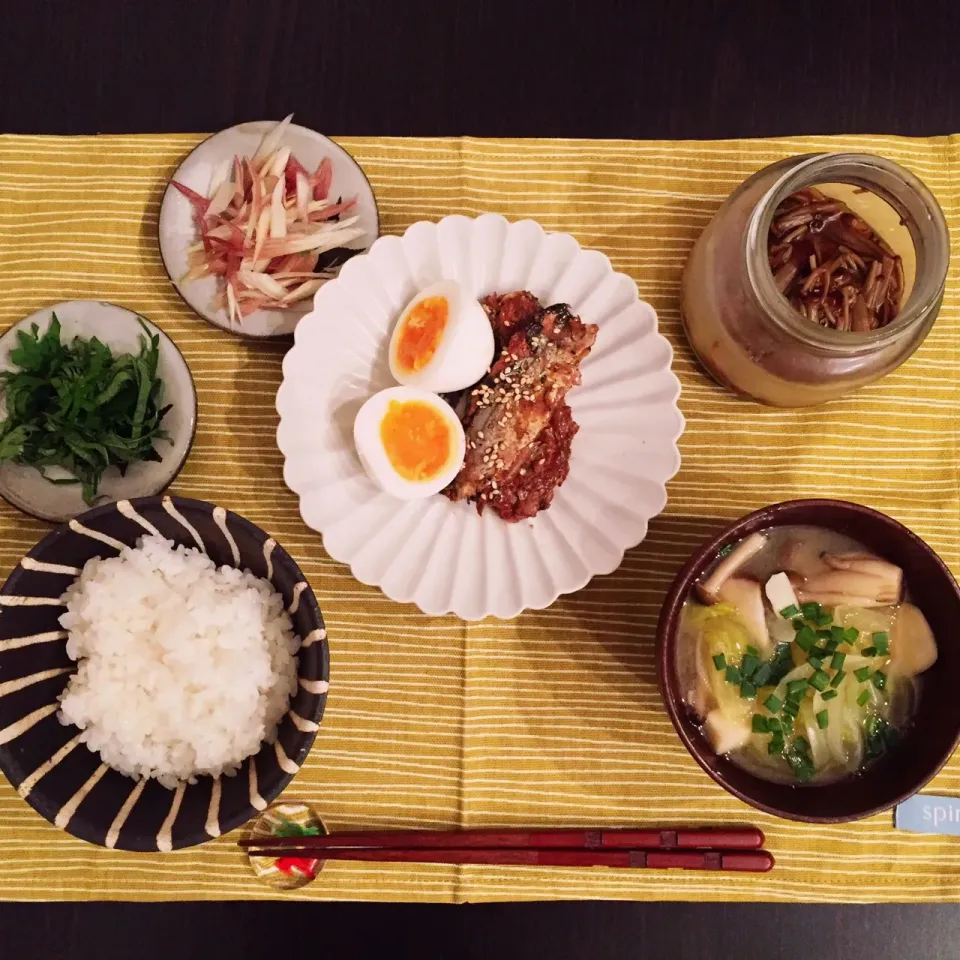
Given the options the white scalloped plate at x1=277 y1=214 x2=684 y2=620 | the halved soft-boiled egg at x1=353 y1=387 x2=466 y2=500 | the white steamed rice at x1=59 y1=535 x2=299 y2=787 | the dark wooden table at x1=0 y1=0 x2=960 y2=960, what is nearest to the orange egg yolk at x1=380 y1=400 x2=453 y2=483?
the halved soft-boiled egg at x1=353 y1=387 x2=466 y2=500

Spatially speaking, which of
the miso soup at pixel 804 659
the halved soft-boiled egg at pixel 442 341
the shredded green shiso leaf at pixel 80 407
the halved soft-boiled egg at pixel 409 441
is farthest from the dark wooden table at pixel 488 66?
the miso soup at pixel 804 659

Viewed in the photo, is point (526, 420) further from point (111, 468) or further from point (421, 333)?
point (111, 468)

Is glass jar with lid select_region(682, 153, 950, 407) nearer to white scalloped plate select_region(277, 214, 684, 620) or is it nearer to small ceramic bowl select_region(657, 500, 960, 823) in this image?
white scalloped plate select_region(277, 214, 684, 620)

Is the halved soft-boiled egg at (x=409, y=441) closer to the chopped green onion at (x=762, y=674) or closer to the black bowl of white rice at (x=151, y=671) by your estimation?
the black bowl of white rice at (x=151, y=671)

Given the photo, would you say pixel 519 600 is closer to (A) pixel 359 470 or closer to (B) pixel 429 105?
(A) pixel 359 470

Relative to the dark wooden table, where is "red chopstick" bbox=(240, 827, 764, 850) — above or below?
below

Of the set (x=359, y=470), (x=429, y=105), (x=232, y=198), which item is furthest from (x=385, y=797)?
(x=429, y=105)
